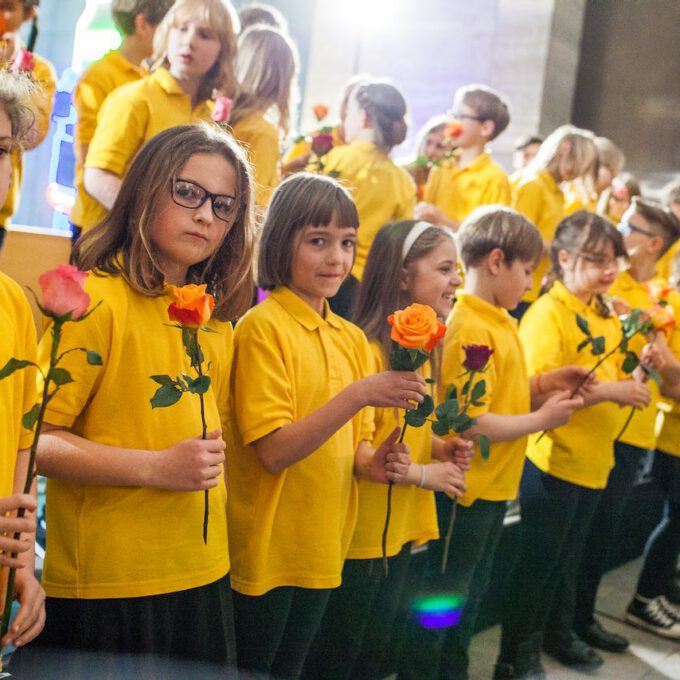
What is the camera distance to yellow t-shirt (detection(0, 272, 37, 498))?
163 centimetres

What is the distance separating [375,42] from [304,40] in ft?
2.52

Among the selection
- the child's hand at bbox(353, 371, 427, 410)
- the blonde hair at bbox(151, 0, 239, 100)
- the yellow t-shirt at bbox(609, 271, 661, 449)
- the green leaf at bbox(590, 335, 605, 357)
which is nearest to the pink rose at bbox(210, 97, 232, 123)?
the blonde hair at bbox(151, 0, 239, 100)

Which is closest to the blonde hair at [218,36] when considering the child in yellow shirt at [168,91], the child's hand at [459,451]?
the child in yellow shirt at [168,91]

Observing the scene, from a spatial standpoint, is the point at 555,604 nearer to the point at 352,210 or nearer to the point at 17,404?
the point at 352,210

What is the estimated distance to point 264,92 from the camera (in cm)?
366

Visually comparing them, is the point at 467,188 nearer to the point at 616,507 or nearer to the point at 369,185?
the point at 369,185

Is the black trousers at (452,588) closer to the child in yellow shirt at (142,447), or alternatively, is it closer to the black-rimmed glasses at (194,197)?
the child in yellow shirt at (142,447)

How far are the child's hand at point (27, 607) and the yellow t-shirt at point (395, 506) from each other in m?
1.13

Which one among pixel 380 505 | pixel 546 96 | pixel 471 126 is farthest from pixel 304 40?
pixel 380 505

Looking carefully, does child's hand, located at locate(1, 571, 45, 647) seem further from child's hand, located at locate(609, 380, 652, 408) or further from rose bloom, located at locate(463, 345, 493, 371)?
child's hand, located at locate(609, 380, 652, 408)

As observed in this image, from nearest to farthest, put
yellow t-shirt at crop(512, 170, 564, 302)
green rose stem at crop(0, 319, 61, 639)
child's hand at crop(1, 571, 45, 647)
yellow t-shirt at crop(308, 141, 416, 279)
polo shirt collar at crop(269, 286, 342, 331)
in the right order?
green rose stem at crop(0, 319, 61, 639) → child's hand at crop(1, 571, 45, 647) → polo shirt collar at crop(269, 286, 342, 331) → yellow t-shirt at crop(308, 141, 416, 279) → yellow t-shirt at crop(512, 170, 564, 302)

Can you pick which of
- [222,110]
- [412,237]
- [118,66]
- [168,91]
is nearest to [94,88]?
[118,66]

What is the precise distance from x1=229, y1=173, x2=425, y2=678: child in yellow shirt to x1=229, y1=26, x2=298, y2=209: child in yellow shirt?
42.9 inches

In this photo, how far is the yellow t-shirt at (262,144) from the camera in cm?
346
